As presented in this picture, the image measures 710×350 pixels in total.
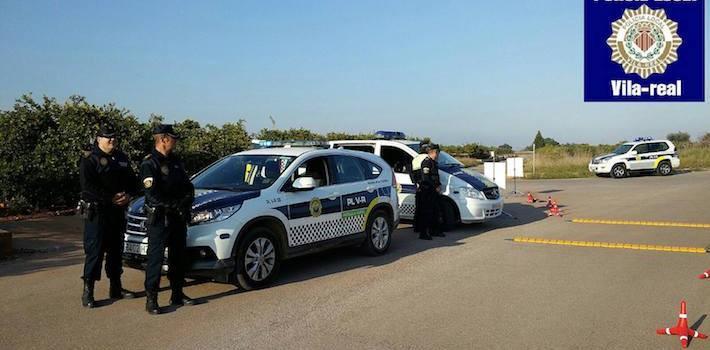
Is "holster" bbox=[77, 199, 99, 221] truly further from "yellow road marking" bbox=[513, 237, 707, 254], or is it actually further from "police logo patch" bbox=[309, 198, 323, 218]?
"yellow road marking" bbox=[513, 237, 707, 254]

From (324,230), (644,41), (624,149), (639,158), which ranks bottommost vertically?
(324,230)

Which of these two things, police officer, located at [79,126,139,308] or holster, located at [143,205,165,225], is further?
police officer, located at [79,126,139,308]

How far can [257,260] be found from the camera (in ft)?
21.3

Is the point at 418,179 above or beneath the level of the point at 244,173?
beneath

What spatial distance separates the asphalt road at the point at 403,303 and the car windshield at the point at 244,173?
3.90 feet

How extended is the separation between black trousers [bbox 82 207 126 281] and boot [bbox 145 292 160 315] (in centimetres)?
66

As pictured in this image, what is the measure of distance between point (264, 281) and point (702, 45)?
635 inches

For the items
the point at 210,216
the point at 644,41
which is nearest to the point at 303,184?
the point at 210,216

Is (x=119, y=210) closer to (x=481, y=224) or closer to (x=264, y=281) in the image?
(x=264, y=281)

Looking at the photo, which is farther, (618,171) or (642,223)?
(618,171)

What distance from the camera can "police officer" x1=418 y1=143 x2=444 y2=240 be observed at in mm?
10172

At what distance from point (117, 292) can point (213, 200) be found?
141cm

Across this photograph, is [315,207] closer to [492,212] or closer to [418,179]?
[418,179]

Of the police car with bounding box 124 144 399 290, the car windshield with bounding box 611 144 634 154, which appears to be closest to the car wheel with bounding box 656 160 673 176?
the car windshield with bounding box 611 144 634 154
